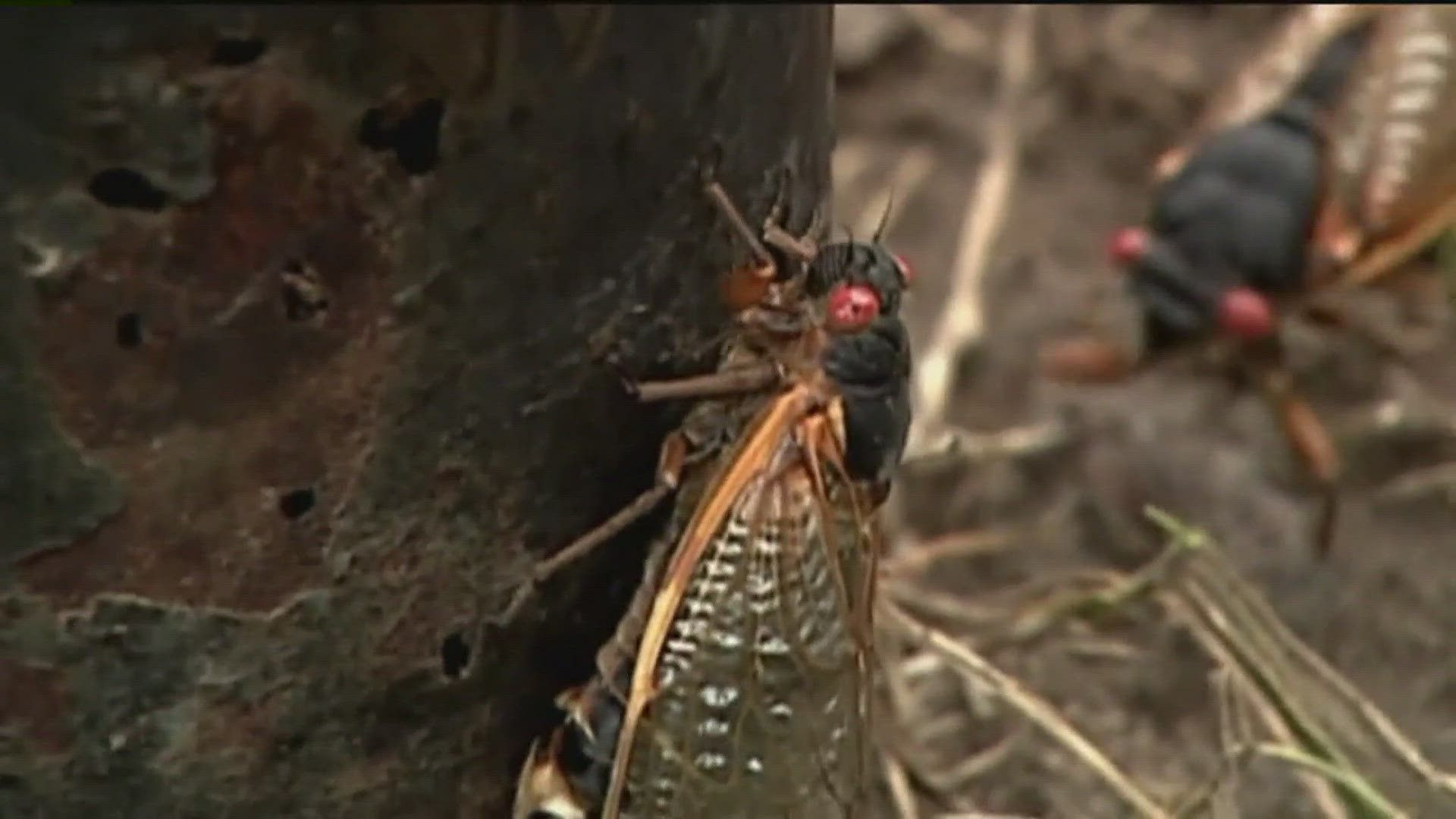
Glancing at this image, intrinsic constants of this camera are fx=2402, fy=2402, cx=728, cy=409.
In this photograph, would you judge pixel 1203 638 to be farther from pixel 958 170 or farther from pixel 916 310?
pixel 958 170

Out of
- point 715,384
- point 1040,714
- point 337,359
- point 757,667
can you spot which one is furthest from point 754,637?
point 1040,714

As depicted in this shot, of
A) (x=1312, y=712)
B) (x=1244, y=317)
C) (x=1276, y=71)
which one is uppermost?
(x=1276, y=71)

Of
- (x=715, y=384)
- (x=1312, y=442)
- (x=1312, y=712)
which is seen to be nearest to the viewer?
(x=715, y=384)

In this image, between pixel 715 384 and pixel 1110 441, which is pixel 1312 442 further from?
pixel 715 384

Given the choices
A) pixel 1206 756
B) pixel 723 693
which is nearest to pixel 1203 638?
pixel 1206 756

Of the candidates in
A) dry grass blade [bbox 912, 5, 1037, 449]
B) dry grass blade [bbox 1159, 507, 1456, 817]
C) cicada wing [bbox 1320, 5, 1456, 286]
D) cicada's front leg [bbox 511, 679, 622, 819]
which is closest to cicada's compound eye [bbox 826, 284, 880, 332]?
cicada's front leg [bbox 511, 679, 622, 819]

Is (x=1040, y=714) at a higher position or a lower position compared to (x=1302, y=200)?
lower
